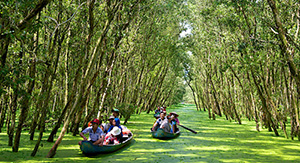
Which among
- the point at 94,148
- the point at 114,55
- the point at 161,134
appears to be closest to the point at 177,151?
the point at 161,134

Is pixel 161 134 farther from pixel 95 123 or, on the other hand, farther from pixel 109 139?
pixel 95 123

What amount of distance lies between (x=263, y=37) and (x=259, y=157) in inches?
250

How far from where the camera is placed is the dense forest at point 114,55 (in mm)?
8719

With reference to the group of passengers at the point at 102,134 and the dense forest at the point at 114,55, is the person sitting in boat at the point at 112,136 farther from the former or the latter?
the dense forest at the point at 114,55

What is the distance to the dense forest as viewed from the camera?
8.72 m

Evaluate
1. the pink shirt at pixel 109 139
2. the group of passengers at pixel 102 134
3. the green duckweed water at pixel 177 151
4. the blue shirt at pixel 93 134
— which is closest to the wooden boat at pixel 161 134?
the green duckweed water at pixel 177 151

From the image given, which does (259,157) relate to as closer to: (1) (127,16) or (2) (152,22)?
(1) (127,16)

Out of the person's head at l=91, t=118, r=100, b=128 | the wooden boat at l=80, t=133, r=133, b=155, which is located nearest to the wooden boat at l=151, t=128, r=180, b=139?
the wooden boat at l=80, t=133, r=133, b=155

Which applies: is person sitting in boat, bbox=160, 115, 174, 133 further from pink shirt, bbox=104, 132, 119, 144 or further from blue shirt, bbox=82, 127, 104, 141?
blue shirt, bbox=82, 127, 104, 141

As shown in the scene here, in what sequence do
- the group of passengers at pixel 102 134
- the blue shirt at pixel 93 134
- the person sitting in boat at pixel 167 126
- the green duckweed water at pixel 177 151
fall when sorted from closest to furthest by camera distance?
the green duckweed water at pixel 177 151 < the group of passengers at pixel 102 134 < the blue shirt at pixel 93 134 < the person sitting in boat at pixel 167 126

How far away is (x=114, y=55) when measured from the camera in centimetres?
1476

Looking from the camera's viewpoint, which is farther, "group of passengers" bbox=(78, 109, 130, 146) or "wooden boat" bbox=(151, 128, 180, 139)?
"wooden boat" bbox=(151, 128, 180, 139)

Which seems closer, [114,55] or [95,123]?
[95,123]

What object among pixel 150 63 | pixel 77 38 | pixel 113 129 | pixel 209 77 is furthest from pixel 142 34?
pixel 113 129
